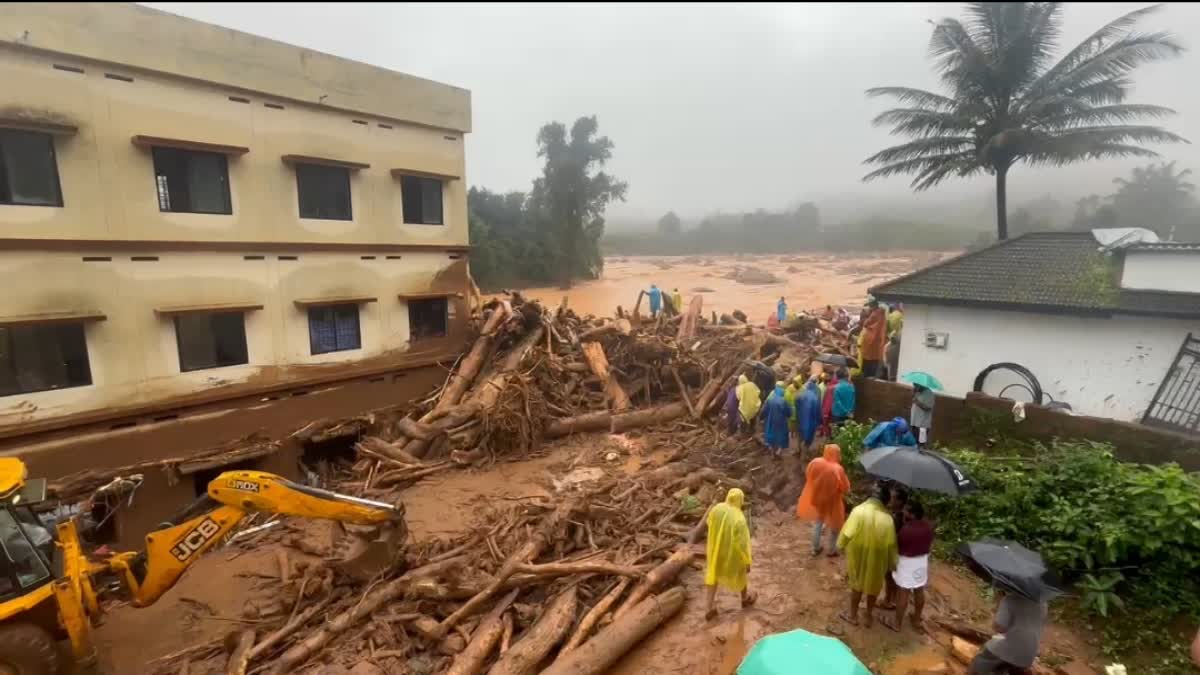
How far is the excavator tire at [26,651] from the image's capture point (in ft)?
18.6

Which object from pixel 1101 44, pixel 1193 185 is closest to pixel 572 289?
pixel 1101 44

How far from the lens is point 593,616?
6.59m

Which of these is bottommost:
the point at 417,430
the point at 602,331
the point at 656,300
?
Result: the point at 417,430

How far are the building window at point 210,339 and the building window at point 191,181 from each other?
222 cm

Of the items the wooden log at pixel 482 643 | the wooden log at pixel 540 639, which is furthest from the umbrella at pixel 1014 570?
the wooden log at pixel 482 643

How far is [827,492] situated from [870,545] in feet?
4.70

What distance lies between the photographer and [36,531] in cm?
618

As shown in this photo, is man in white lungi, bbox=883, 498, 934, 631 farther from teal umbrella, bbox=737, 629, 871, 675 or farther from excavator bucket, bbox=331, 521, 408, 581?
excavator bucket, bbox=331, 521, 408, 581

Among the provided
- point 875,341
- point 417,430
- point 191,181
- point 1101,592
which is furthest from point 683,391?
point 191,181

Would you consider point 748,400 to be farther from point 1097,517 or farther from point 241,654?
point 241,654

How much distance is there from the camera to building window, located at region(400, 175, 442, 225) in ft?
49.5

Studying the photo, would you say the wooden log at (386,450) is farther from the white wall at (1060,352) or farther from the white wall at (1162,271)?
the white wall at (1162,271)

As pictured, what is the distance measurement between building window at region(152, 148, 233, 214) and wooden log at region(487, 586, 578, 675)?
10712 millimetres

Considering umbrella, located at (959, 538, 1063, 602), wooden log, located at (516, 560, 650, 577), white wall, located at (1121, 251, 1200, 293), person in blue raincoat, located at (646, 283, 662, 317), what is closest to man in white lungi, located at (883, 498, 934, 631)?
umbrella, located at (959, 538, 1063, 602)
